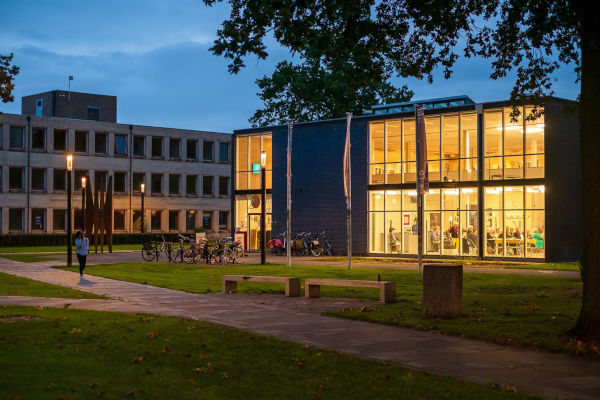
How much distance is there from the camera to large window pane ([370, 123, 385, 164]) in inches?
1715

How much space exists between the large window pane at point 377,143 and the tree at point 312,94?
839 inches

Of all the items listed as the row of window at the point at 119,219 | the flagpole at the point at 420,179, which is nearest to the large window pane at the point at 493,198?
the flagpole at the point at 420,179

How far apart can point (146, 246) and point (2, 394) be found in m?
29.6

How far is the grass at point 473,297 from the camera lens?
12.0 m

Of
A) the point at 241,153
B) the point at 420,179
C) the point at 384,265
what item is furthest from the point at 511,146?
the point at 241,153

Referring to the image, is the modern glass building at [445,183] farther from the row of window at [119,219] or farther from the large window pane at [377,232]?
the row of window at [119,219]

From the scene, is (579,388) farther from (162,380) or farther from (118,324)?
(118,324)

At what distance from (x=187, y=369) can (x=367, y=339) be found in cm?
352

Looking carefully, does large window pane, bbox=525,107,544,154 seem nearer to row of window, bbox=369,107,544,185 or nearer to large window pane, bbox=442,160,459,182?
row of window, bbox=369,107,544,185

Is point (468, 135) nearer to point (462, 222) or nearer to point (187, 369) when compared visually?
point (462, 222)

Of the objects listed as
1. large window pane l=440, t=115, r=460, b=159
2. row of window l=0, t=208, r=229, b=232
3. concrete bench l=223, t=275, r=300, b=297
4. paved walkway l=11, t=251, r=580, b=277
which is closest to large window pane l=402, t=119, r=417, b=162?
large window pane l=440, t=115, r=460, b=159

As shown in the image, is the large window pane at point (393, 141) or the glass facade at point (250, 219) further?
the glass facade at point (250, 219)

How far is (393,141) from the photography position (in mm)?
43156

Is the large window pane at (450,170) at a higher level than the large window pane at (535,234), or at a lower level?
higher
